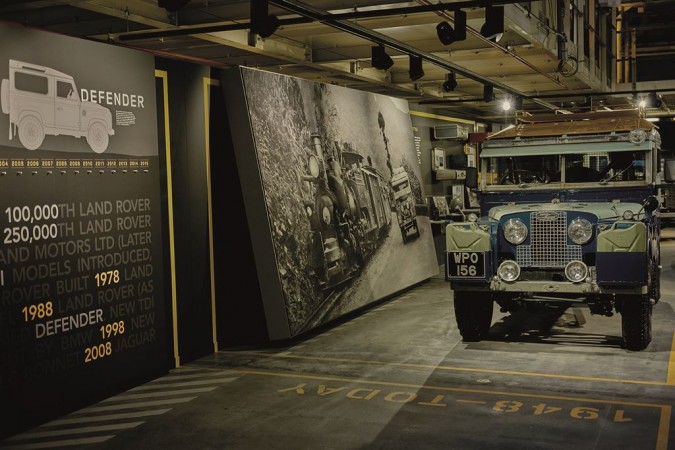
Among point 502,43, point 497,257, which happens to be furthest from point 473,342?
point 502,43

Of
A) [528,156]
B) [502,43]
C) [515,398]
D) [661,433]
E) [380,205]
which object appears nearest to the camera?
[661,433]

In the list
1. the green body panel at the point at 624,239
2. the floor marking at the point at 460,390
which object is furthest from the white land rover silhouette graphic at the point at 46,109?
the green body panel at the point at 624,239

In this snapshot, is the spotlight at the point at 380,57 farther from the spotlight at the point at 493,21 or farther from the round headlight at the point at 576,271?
the round headlight at the point at 576,271

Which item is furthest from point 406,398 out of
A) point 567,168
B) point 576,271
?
point 567,168

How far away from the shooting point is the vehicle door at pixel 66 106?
656cm

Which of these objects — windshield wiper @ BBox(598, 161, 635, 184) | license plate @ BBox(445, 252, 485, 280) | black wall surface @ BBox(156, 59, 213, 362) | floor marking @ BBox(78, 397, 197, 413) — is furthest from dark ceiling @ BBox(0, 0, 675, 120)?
floor marking @ BBox(78, 397, 197, 413)

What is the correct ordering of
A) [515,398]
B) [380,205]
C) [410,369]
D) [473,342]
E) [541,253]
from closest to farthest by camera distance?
[515,398]
[410,369]
[541,253]
[473,342]
[380,205]

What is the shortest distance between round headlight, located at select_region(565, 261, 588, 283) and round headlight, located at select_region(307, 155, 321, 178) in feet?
11.4

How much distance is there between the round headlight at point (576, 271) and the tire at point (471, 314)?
1.07 metres

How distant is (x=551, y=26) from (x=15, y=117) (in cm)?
938

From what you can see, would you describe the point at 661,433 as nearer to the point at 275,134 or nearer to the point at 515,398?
the point at 515,398

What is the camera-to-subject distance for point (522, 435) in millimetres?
5848

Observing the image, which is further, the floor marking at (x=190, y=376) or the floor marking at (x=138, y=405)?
the floor marking at (x=190, y=376)

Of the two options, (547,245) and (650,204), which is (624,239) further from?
(650,204)
